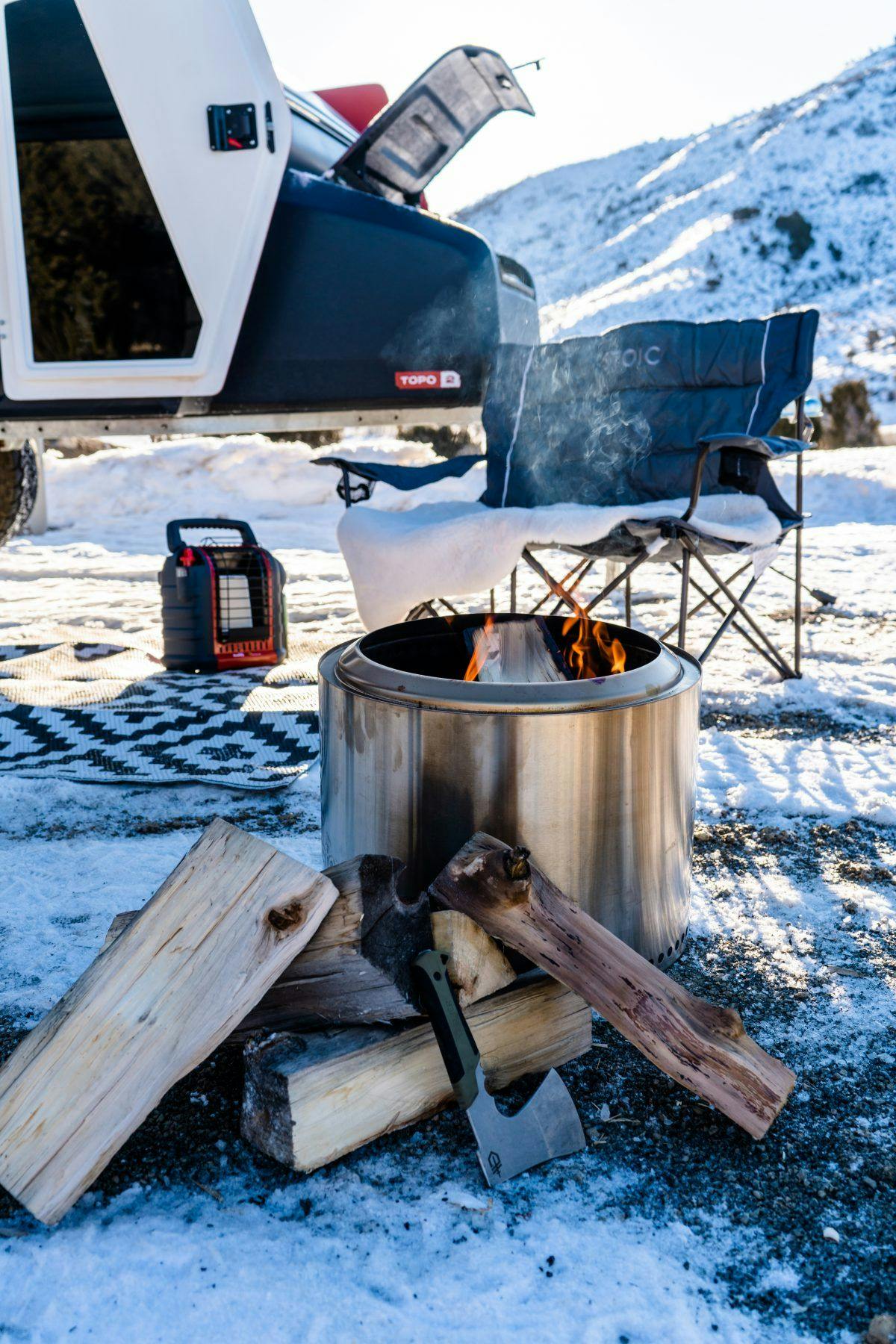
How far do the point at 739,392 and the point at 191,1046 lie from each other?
3140 millimetres

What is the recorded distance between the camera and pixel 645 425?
387 centimetres

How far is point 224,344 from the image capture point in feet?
14.0

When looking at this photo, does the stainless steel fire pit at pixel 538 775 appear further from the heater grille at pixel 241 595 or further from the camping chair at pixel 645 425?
the heater grille at pixel 241 595

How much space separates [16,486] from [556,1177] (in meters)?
4.90

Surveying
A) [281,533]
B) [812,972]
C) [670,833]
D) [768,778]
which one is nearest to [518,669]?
[670,833]

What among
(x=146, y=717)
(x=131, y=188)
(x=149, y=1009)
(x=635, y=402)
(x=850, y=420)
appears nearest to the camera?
(x=149, y=1009)

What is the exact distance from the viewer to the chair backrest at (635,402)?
3736 millimetres

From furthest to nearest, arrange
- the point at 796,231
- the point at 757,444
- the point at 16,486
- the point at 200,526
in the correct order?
the point at 796,231, the point at 16,486, the point at 200,526, the point at 757,444

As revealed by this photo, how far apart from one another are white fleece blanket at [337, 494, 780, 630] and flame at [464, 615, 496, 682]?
3.57 ft

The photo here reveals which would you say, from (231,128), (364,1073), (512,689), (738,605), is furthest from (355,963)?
(231,128)

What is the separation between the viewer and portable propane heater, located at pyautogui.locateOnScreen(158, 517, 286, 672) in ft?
12.8

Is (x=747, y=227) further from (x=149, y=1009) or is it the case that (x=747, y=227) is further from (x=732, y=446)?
(x=149, y=1009)

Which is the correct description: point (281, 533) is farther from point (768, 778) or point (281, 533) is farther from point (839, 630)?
point (768, 778)

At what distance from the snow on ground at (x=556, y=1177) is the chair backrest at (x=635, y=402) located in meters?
1.49
